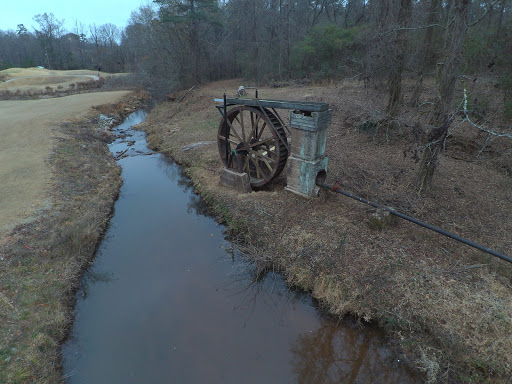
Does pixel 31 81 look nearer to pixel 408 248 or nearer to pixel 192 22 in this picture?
pixel 192 22

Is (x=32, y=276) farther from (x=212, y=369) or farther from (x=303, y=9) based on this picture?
(x=303, y=9)

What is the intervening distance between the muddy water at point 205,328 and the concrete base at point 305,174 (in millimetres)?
2263

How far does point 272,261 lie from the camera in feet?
21.1

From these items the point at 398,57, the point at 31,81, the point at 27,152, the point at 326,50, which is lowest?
the point at 27,152

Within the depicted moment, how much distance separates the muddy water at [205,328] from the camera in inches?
180

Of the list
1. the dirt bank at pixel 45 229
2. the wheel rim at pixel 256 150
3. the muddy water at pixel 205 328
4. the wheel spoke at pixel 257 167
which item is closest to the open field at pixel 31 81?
the dirt bank at pixel 45 229

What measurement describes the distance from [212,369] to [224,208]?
14.4 ft

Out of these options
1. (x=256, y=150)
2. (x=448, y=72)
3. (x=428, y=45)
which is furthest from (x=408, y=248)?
(x=428, y=45)

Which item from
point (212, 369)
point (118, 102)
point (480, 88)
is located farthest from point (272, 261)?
point (118, 102)

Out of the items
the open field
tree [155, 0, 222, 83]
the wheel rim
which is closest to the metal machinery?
the wheel rim

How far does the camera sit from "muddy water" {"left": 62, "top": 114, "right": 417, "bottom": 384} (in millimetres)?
4578

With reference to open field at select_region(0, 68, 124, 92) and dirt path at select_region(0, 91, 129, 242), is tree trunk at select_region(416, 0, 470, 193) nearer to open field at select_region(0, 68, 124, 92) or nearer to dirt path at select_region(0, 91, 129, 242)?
dirt path at select_region(0, 91, 129, 242)

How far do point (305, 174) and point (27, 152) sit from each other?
35.4 feet

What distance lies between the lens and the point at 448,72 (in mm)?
6188
